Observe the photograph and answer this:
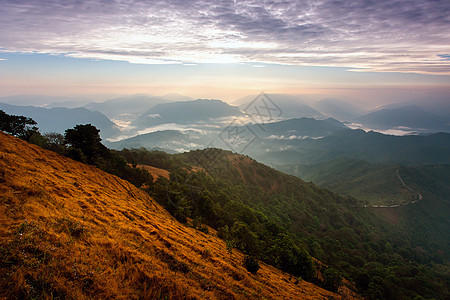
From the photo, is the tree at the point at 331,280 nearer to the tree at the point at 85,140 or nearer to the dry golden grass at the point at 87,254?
the dry golden grass at the point at 87,254

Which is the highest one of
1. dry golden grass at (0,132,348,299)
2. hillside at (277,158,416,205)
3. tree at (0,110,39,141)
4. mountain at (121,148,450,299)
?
tree at (0,110,39,141)

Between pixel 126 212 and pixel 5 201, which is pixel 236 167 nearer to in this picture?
pixel 126 212

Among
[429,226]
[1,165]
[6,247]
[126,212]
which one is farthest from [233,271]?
[429,226]

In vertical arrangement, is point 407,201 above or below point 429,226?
above

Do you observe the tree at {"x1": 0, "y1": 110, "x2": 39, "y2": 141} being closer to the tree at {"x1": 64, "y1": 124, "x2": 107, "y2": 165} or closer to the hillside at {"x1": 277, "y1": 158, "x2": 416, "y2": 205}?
the tree at {"x1": 64, "y1": 124, "x2": 107, "y2": 165}

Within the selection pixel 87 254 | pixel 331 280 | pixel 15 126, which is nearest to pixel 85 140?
pixel 15 126

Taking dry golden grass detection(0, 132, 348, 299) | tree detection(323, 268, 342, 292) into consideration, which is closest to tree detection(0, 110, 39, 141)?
dry golden grass detection(0, 132, 348, 299)
